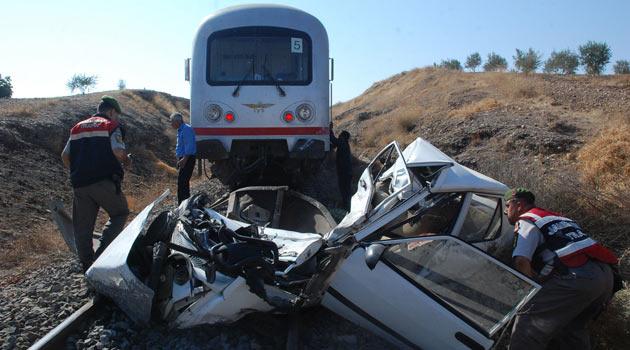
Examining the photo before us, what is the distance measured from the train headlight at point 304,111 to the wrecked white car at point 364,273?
4.02 metres

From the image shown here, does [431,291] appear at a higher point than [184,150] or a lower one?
lower

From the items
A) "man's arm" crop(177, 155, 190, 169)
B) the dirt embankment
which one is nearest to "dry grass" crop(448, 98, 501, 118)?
the dirt embankment

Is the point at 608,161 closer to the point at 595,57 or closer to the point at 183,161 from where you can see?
the point at 183,161

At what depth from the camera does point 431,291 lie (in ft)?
13.1

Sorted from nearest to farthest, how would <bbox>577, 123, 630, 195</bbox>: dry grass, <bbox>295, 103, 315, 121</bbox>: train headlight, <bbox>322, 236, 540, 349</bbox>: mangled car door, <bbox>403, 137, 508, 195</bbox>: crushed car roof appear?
<bbox>322, 236, 540, 349</bbox>: mangled car door → <bbox>403, 137, 508, 195</bbox>: crushed car roof → <bbox>577, 123, 630, 195</bbox>: dry grass → <bbox>295, 103, 315, 121</bbox>: train headlight

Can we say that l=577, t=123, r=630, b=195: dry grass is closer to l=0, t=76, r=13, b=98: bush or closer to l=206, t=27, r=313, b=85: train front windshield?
l=206, t=27, r=313, b=85: train front windshield

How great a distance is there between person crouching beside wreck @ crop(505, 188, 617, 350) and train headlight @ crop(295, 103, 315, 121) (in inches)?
190

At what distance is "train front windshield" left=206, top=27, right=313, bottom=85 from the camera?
8.59 m

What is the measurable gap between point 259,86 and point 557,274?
18.1 ft

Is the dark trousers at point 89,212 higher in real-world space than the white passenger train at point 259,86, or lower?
lower

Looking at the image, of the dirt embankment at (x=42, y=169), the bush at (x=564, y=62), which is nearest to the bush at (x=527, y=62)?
the bush at (x=564, y=62)

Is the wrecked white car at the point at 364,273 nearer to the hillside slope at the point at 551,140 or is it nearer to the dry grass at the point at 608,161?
A: the hillside slope at the point at 551,140

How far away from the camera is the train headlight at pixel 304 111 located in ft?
27.9

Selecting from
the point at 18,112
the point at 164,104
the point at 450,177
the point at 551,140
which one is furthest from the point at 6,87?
the point at 450,177
